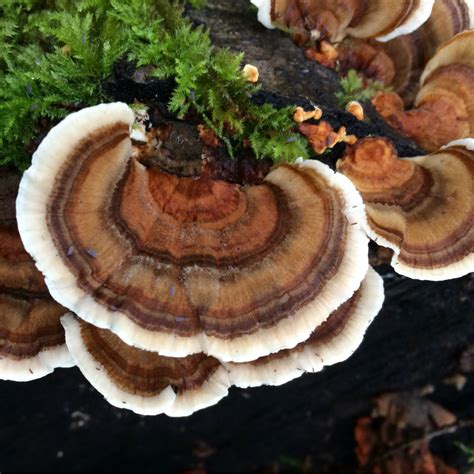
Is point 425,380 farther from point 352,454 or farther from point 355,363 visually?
point 352,454

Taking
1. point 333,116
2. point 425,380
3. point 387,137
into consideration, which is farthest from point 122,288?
point 425,380

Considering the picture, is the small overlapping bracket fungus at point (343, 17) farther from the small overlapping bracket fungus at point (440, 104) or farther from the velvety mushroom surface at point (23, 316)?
the velvety mushroom surface at point (23, 316)

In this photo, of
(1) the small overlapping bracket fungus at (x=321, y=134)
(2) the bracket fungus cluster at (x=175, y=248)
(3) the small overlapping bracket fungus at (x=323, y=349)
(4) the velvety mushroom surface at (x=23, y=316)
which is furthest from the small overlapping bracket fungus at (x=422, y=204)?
(4) the velvety mushroom surface at (x=23, y=316)

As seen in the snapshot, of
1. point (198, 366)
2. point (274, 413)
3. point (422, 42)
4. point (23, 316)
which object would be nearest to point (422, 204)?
point (422, 42)

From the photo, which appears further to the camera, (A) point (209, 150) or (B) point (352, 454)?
(B) point (352, 454)

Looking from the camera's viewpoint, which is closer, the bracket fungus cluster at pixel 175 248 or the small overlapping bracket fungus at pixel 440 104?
the bracket fungus cluster at pixel 175 248
